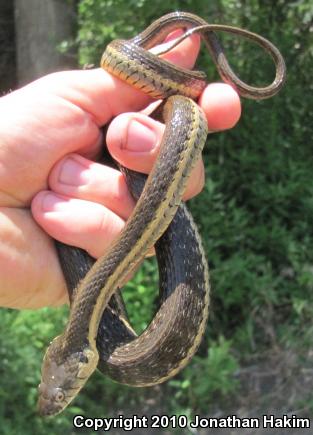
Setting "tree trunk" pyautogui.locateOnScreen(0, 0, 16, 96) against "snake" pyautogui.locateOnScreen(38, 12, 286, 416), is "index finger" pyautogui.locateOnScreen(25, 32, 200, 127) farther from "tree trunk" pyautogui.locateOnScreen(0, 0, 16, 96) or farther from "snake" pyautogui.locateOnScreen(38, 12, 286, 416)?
"tree trunk" pyautogui.locateOnScreen(0, 0, 16, 96)

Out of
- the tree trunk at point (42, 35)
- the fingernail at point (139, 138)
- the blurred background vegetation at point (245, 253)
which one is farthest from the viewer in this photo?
the tree trunk at point (42, 35)

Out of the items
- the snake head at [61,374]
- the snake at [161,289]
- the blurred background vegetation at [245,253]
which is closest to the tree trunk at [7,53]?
the blurred background vegetation at [245,253]

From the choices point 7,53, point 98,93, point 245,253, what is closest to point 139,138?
point 98,93

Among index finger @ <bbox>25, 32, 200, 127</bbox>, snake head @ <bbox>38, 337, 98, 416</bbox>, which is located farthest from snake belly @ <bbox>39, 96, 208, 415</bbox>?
index finger @ <bbox>25, 32, 200, 127</bbox>

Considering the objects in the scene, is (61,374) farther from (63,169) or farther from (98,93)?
(98,93)

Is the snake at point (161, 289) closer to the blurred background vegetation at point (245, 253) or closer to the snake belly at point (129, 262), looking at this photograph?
the snake belly at point (129, 262)

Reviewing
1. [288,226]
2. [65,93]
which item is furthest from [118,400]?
[65,93]
